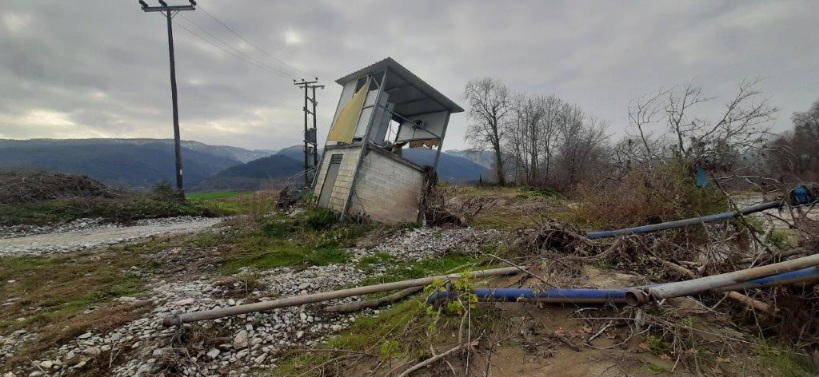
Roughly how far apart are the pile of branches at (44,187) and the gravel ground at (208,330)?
12.2 meters

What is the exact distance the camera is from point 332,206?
10633 mm

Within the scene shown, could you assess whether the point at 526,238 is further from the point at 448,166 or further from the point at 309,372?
the point at 448,166

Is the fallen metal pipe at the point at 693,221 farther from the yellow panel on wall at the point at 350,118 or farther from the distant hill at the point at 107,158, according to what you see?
the distant hill at the point at 107,158

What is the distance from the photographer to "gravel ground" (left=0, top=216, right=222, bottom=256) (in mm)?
Result: 7879

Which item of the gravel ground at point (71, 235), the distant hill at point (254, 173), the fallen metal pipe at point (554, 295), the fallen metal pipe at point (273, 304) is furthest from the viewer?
the distant hill at point (254, 173)

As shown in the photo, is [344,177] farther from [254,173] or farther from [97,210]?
[254,173]

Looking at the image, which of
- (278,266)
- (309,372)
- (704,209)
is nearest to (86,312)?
(278,266)

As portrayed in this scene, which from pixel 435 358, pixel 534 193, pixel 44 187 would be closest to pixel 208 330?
pixel 435 358

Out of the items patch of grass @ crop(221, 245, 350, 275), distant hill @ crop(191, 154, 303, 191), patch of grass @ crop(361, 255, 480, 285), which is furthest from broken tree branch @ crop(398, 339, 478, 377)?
distant hill @ crop(191, 154, 303, 191)

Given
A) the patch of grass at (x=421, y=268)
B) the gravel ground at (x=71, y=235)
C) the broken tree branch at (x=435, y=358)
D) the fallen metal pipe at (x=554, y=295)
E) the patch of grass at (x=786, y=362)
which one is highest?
the fallen metal pipe at (x=554, y=295)

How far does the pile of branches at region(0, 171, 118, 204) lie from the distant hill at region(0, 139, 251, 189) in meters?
48.5

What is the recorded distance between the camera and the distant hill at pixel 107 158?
62.2 meters

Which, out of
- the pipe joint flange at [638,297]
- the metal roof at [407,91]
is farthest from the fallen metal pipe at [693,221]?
the metal roof at [407,91]

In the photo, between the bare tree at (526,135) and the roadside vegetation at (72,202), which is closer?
the roadside vegetation at (72,202)
